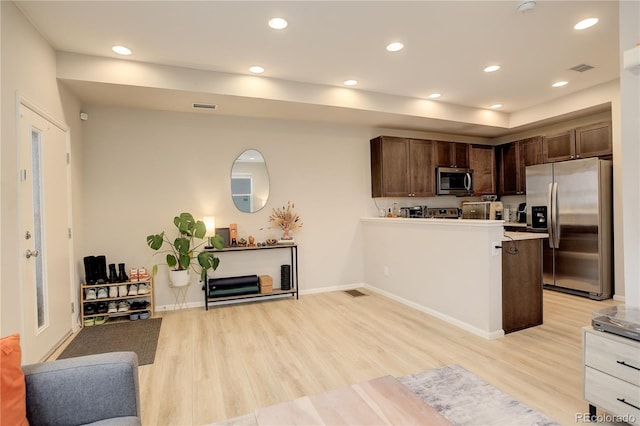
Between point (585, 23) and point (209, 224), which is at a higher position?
point (585, 23)

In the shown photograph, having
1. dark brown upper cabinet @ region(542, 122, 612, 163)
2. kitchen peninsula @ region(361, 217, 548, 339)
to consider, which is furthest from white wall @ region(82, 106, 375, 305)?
dark brown upper cabinet @ region(542, 122, 612, 163)

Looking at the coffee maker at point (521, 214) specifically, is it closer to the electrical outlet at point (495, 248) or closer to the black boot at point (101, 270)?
the electrical outlet at point (495, 248)

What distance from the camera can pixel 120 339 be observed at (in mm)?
3287

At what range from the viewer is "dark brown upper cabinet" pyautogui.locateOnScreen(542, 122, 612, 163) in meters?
4.48

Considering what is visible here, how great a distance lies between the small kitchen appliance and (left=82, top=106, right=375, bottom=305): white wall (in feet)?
4.91

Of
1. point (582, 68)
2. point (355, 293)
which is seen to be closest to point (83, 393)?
point (355, 293)

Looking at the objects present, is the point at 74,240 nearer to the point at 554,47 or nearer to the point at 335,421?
the point at 335,421

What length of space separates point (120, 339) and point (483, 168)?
596 cm

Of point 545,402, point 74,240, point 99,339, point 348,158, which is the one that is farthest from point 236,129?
point 545,402

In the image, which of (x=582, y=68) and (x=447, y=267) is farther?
(x=582, y=68)

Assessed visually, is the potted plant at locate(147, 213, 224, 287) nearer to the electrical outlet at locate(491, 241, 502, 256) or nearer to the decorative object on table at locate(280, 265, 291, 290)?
the decorative object on table at locate(280, 265, 291, 290)

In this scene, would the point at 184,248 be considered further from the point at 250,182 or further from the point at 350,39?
the point at 350,39

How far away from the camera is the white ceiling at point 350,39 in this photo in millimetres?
2584

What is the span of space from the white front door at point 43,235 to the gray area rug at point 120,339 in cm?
18
